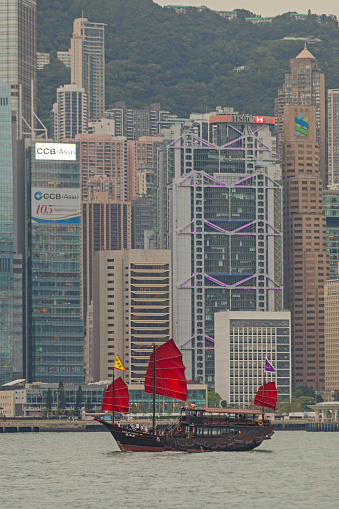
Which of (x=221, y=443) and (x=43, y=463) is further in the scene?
(x=221, y=443)

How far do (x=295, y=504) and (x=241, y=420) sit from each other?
2474 inches

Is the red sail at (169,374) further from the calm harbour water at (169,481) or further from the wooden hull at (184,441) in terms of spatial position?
the calm harbour water at (169,481)

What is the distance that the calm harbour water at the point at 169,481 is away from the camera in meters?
122

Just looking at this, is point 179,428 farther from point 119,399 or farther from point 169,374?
point 119,399

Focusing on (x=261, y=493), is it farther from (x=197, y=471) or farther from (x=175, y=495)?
(x=197, y=471)

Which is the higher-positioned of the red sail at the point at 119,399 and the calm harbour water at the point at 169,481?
the red sail at the point at 119,399

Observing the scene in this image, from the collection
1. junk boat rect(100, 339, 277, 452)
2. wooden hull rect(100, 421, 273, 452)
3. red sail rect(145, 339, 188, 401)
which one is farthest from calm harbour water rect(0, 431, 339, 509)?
red sail rect(145, 339, 188, 401)

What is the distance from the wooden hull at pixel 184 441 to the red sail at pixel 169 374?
312 inches

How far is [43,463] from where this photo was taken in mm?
166875

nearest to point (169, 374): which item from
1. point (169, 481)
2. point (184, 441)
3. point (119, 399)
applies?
point (119, 399)

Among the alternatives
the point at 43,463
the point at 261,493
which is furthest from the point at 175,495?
the point at 43,463

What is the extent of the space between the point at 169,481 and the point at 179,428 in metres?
41.3

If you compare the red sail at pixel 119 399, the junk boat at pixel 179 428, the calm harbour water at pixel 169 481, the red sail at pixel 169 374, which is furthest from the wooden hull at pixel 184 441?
the red sail at pixel 119 399

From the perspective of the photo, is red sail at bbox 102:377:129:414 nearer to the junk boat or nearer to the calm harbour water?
the junk boat
